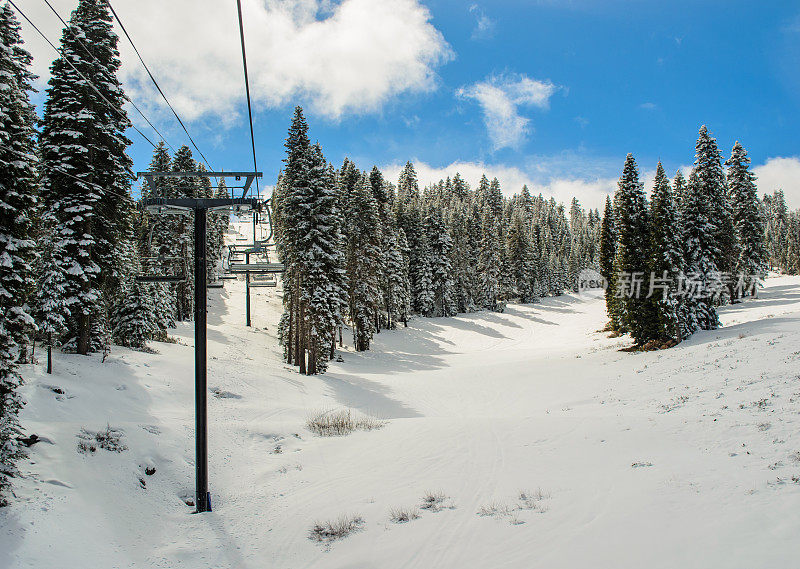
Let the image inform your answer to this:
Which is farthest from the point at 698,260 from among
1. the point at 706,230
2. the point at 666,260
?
the point at 666,260

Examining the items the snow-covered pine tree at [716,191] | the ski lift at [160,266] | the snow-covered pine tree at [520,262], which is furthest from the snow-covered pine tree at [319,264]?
the snow-covered pine tree at [520,262]

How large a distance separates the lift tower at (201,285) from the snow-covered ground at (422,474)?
106cm

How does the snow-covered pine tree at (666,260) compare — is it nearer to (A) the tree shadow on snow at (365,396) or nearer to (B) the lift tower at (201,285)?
(A) the tree shadow on snow at (365,396)

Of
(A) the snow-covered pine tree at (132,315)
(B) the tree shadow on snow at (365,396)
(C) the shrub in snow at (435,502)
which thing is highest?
(A) the snow-covered pine tree at (132,315)

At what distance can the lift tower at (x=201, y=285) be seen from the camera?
35.6ft

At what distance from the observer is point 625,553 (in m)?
6.95

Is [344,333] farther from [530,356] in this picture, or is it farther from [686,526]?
[686,526]

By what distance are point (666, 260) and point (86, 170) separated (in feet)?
124

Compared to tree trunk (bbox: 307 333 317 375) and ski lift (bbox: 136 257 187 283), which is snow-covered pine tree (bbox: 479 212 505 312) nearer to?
tree trunk (bbox: 307 333 317 375)

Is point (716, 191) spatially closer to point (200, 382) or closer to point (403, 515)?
point (403, 515)

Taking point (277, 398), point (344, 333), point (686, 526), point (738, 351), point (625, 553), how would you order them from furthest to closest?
point (344, 333) → point (738, 351) → point (277, 398) → point (686, 526) → point (625, 553)

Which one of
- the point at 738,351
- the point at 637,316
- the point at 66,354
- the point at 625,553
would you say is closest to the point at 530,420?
the point at 625,553

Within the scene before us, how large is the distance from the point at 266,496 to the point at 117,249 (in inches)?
601

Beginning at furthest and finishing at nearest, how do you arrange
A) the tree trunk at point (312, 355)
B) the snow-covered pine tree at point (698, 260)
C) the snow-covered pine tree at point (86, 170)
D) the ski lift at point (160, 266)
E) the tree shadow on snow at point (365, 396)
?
the snow-covered pine tree at point (698, 260)
the ski lift at point (160, 266)
the tree trunk at point (312, 355)
the tree shadow on snow at point (365, 396)
the snow-covered pine tree at point (86, 170)
